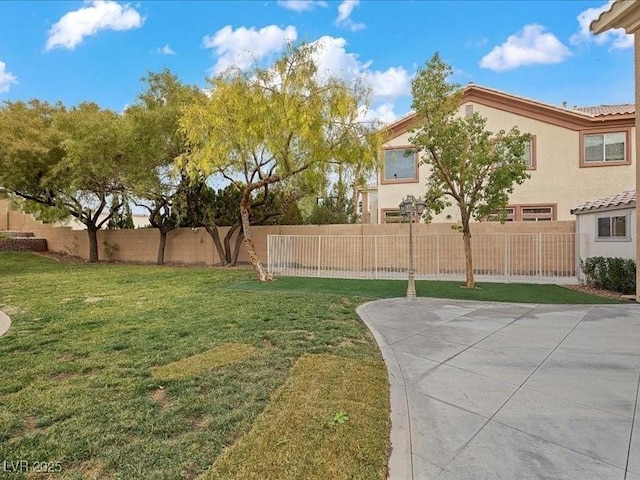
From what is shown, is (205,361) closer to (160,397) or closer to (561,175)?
(160,397)

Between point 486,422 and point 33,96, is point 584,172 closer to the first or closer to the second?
point 486,422

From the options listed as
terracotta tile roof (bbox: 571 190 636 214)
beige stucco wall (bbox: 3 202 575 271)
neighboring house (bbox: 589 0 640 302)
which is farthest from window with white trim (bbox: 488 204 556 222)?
neighboring house (bbox: 589 0 640 302)

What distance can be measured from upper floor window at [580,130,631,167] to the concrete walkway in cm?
1088

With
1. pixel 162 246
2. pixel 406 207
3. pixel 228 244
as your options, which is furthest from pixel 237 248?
pixel 406 207

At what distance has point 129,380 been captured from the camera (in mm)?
3861

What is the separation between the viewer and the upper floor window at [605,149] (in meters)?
14.6

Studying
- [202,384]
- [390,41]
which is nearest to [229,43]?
[390,41]

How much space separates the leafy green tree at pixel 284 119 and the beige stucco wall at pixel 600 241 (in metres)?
6.87

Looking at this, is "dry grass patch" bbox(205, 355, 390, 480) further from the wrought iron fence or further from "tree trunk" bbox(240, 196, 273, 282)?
the wrought iron fence

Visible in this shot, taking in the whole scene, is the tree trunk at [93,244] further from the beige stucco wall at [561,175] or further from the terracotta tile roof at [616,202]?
the terracotta tile roof at [616,202]

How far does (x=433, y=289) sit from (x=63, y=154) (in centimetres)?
1648

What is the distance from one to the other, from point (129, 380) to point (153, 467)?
1.73 meters

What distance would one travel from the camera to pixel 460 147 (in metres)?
10.2

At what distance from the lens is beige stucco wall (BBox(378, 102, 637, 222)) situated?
14.7 metres
